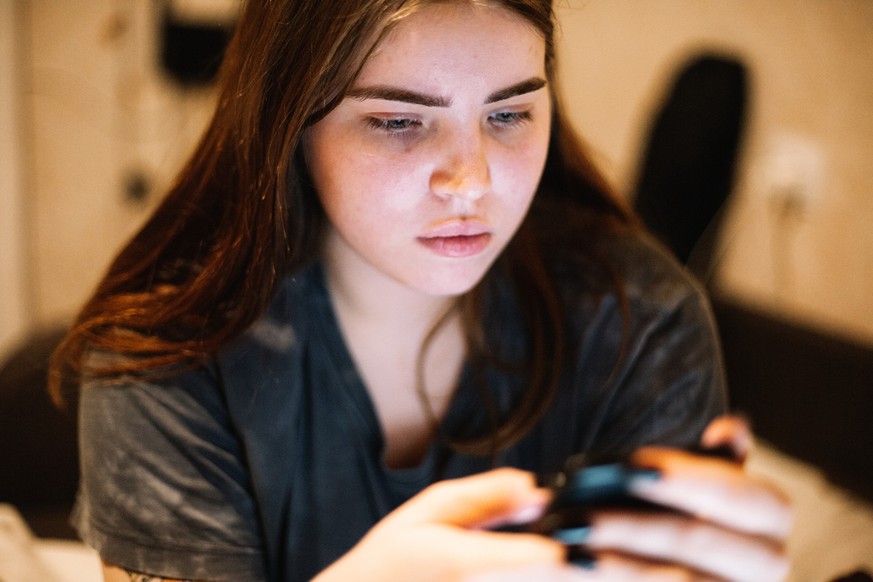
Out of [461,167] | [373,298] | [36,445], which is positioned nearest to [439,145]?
[461,167]

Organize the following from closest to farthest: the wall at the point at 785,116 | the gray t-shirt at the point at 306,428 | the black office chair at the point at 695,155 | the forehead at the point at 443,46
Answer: the forehead at the point at 443,46 < the gray t-shirt at the point at 306,428 < the wall at the point at 785,116 < the black office chair at the point at 695,155

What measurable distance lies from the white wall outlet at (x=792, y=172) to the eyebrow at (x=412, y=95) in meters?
1.27

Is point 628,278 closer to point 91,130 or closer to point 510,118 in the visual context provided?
point 510,118

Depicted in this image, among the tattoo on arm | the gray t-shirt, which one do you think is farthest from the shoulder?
the tattoo on arm

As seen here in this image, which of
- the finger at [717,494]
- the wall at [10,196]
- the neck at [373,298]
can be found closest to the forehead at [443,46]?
the neck at [373,298]

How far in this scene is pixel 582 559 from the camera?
48 cm

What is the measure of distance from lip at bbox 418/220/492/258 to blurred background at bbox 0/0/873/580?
258 millimetres

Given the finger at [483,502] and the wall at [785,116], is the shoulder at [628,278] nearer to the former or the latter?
the finger at [483,502]

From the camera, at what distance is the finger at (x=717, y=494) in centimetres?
47

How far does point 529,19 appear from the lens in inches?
27.0

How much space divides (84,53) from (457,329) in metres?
1.78

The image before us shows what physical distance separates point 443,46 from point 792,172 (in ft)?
4.50

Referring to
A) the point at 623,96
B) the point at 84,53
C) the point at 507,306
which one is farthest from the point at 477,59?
the point at 84,53

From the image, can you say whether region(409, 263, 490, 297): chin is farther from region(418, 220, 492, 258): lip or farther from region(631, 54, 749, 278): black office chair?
region(631, 54, 749, 278): black office chair
